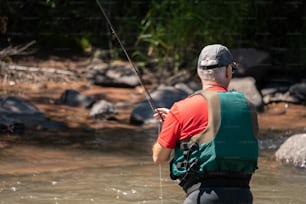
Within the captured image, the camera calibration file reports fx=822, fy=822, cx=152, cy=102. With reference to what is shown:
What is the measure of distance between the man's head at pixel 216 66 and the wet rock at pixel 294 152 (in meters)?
4.09

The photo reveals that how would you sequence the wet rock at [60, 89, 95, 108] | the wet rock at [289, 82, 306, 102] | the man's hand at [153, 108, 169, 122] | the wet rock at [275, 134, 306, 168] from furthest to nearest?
the wet rock at [289, 82, 306, 102] → the wet rock at [60, 89, 95, 108] → the wet rock at [275, 134, 306, 168] → the man's hand at [153, 108, 169, 122]

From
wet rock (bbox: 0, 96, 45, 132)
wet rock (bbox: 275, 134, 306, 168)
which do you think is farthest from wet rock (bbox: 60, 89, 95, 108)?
wet rock (bbox: 275, 134, 306, 168)

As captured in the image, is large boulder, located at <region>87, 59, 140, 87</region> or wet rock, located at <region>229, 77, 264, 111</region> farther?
large boulder, located at <region>87, 59, 140, 87</region>

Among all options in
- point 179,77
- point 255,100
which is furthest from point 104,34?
point 255,100

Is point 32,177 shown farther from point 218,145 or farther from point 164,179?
point 218,145

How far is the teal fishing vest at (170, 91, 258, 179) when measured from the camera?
378 cm

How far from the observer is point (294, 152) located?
7.95m

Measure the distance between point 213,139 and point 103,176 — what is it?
3.60m

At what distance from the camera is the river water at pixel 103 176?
21.2 ft

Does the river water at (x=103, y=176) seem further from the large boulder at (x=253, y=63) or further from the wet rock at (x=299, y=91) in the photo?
the large boulder at (x=253, y=63)

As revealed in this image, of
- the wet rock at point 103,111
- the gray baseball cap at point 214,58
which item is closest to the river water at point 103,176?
the wet rock at point 103,111

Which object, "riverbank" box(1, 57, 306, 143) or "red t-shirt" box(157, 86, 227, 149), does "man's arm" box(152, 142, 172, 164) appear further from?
"riverbank" box(1, 57, 306, 143)

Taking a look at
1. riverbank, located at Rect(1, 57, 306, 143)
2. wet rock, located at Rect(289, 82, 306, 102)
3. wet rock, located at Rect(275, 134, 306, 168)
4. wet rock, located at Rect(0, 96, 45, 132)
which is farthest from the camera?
wet rock, located at Rect(289, 82, 306, 102)

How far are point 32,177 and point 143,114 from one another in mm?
3367
